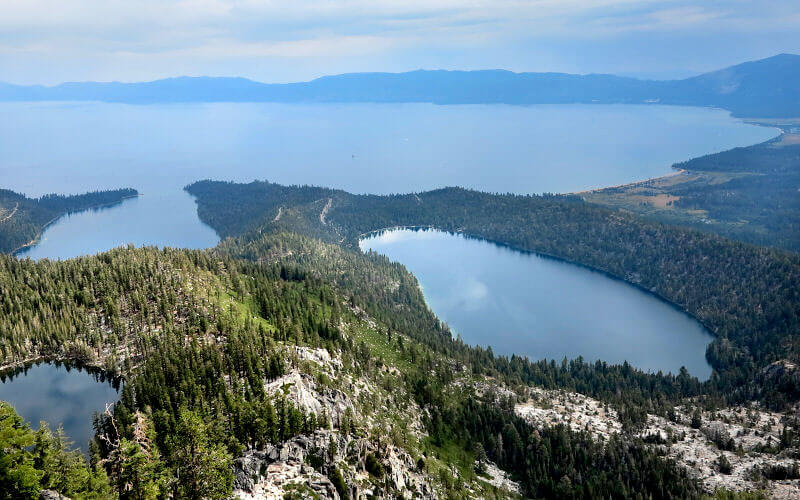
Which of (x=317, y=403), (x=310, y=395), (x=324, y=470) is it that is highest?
(x=310, y=395)

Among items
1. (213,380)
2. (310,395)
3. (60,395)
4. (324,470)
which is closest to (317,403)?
(310,395)

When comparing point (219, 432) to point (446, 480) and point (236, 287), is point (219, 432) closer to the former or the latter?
point (446, 480)

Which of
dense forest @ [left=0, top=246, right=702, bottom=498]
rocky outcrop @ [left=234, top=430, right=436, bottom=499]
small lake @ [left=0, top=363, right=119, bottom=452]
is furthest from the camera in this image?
small lake @ [left=0, top=363, right=119, bottom=452]

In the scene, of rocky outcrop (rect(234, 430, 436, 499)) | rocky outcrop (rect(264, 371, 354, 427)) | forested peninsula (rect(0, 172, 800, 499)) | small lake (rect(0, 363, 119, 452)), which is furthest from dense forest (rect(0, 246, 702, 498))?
small lake (rect(0, 363, 119, 452))

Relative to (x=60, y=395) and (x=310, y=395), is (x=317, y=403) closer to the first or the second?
(x=310, y=395)

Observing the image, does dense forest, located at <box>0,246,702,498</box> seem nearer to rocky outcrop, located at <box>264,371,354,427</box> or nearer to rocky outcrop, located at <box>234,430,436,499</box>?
rocky outcrop, located at <box>234,430,436,499</box>

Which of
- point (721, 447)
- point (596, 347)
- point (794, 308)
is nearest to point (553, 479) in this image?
point (721, 447)
